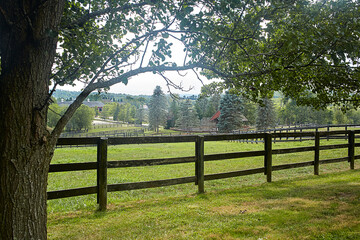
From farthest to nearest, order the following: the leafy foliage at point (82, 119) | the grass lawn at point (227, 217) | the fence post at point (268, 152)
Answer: the leafy foliage at point (82, 119), the fence post at point (268, 152), the grass lawn at point (227, 217)

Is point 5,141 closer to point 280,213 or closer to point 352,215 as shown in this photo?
point 280,213

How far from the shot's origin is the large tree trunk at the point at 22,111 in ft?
7.82

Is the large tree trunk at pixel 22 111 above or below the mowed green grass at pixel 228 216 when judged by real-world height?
above

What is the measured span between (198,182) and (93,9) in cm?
430

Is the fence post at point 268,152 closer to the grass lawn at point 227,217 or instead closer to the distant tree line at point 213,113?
the grass lawn at point 227,217

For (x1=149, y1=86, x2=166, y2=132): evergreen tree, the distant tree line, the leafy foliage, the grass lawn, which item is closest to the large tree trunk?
the grass lawn

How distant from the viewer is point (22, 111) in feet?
8.00

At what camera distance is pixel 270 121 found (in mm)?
57969

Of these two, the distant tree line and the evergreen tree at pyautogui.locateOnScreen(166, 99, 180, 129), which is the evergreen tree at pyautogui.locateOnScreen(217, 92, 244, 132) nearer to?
the distant tree line

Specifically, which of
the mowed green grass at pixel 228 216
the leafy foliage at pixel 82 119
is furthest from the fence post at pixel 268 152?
the leafy foliage at pixel 82 119

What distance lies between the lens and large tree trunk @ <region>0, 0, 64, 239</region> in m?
2.38

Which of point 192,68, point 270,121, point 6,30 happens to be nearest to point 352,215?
point 192,68

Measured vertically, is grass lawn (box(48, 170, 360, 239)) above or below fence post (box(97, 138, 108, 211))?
below

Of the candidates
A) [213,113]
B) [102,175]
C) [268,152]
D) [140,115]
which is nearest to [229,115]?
[213,113]
